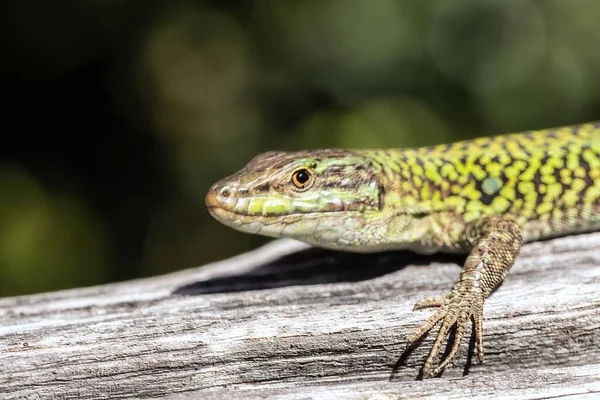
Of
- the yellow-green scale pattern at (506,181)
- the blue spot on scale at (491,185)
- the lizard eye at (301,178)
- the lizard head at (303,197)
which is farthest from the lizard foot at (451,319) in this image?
the blue spot on scale at (491,185)

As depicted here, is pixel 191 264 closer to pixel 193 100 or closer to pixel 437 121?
pixel 193 100

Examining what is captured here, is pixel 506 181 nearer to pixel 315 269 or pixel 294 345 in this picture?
pixel 315 269

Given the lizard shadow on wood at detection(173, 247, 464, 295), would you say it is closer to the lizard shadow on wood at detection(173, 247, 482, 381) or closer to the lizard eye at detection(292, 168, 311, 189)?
the lizard shadow on wood at detection(173, 247, 482, 381)

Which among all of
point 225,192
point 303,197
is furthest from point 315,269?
point 225,192

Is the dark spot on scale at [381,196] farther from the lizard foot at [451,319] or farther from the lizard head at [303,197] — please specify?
the lizard foot at [451,319]

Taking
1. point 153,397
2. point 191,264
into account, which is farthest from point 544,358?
point 191,264
